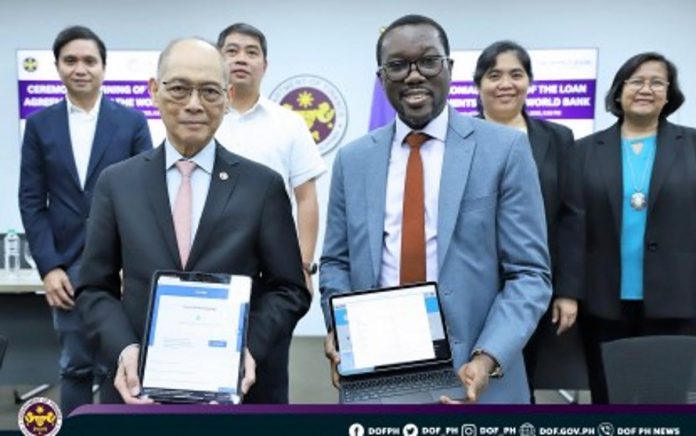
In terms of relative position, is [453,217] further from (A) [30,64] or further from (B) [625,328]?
(A) [30,64]

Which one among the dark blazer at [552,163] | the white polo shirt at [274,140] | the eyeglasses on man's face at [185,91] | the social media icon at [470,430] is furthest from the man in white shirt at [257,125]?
the social media icon at [470,430]

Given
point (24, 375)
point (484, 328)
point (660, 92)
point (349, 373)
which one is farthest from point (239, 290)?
point (24, 375)

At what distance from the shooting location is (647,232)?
282 centimetres

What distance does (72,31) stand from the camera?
3227mm

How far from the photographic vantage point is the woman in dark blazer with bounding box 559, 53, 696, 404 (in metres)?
2.81

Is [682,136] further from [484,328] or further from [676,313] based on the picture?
[484,328]

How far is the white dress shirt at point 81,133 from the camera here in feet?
10.2

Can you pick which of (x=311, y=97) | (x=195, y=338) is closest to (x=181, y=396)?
(x=195, y=338)

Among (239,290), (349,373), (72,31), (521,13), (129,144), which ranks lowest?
(349,373)

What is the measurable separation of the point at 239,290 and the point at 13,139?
19.2ft

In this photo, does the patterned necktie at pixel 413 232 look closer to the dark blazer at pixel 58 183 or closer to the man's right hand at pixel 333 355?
the man's right hand at pixel 333 355

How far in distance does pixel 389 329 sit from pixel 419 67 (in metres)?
0.62

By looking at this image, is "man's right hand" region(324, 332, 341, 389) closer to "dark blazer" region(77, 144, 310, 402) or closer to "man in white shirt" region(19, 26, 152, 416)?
"dark blazer" region(77, 144, 310, 402)

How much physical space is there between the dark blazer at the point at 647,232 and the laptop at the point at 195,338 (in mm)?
1727
